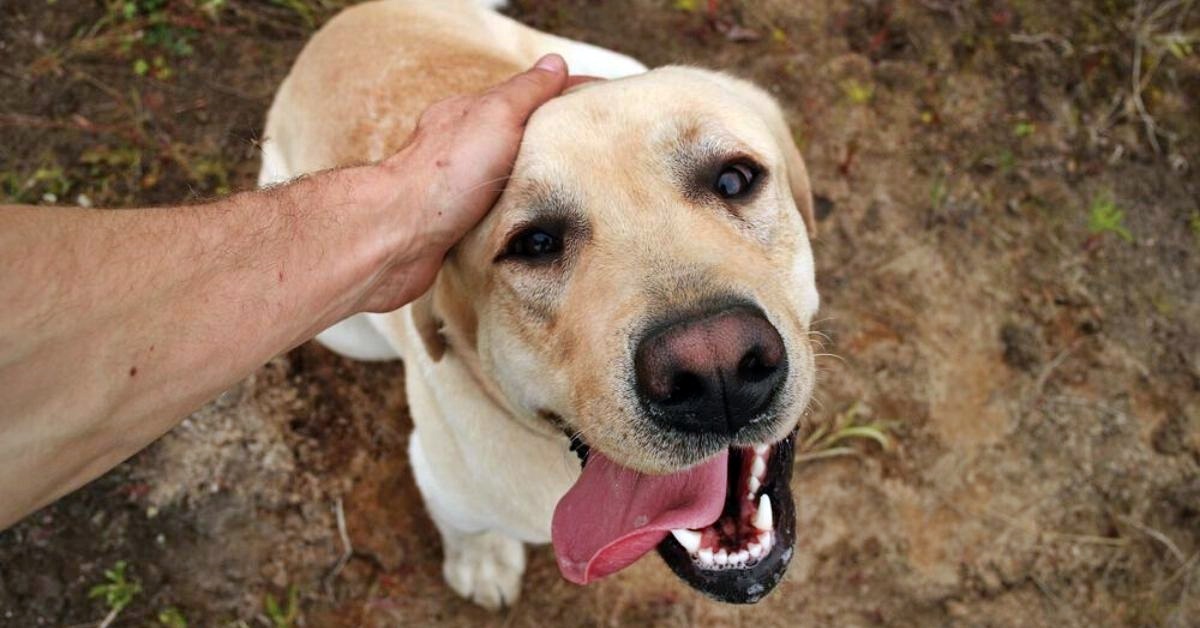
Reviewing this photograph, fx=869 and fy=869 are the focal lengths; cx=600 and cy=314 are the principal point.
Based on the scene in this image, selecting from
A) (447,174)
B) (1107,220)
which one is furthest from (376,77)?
(1107,220)

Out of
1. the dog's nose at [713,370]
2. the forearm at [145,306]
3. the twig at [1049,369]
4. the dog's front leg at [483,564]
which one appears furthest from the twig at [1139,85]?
the forearm at [145,306]

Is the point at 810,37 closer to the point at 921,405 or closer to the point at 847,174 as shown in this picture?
the point at 847,174

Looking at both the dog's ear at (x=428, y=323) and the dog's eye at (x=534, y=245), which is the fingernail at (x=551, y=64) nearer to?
the dog's eye at (x=534, y=245)

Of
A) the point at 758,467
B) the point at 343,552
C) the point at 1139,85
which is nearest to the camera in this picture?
the point at 758,467

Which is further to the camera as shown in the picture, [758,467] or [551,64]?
[551,64]

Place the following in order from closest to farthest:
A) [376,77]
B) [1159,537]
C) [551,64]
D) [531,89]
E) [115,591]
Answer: [531,89] < [551,64] < [376,77] < [115,591] < [1159,537]

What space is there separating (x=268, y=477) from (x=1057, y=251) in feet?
13.9

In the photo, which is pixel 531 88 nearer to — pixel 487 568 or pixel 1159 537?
pixel 487 568

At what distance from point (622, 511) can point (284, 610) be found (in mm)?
2272

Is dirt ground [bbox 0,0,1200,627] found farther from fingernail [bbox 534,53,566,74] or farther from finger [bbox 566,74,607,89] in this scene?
fingernail [bbox 534,53,566,74]

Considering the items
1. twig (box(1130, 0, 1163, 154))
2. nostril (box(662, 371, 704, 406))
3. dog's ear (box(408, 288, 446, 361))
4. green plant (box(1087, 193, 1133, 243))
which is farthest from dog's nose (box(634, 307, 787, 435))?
twig (box(1130, 0, 1163, 154))

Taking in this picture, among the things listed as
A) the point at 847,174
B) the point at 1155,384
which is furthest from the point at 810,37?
the point at 1155,384

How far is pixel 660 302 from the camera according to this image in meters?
2.16

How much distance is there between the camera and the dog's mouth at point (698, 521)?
Answer: 254 cm
